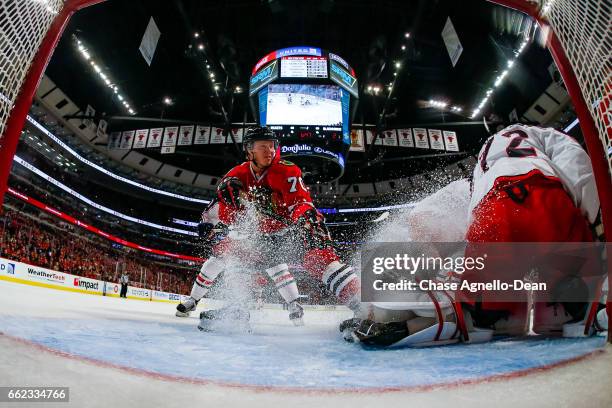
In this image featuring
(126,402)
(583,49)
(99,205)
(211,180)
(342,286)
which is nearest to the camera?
(126,402)

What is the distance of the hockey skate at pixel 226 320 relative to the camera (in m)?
2.10

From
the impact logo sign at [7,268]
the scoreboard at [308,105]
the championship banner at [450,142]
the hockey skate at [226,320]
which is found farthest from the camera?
the championship banner at [450,142]

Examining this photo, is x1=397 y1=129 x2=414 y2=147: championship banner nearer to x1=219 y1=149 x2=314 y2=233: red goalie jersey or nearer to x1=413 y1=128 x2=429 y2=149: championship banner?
x1=413 y1=128 x2=429 y2=149: championship banner

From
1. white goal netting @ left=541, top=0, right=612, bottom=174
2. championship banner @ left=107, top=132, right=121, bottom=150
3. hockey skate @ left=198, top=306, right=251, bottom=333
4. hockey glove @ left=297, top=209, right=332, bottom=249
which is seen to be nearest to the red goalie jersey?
hockey glove @ left=297, top=209, right=332, bottom=249

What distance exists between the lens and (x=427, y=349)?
121cm

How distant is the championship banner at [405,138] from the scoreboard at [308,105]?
5.03 meters

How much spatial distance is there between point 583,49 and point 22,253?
1291cm

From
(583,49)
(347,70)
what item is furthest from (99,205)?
(583,49)

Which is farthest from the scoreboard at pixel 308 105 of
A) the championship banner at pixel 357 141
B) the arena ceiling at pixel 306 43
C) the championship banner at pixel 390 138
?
the championship banner at pixel 390 138

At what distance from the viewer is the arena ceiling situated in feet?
27.5

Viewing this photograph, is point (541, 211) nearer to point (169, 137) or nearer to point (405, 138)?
point (405, 138)

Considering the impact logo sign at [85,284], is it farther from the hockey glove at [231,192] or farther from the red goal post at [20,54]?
the red goal post at [20,54]

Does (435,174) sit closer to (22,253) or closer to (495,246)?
(22,253)

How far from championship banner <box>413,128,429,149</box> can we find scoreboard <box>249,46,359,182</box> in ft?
16.5
